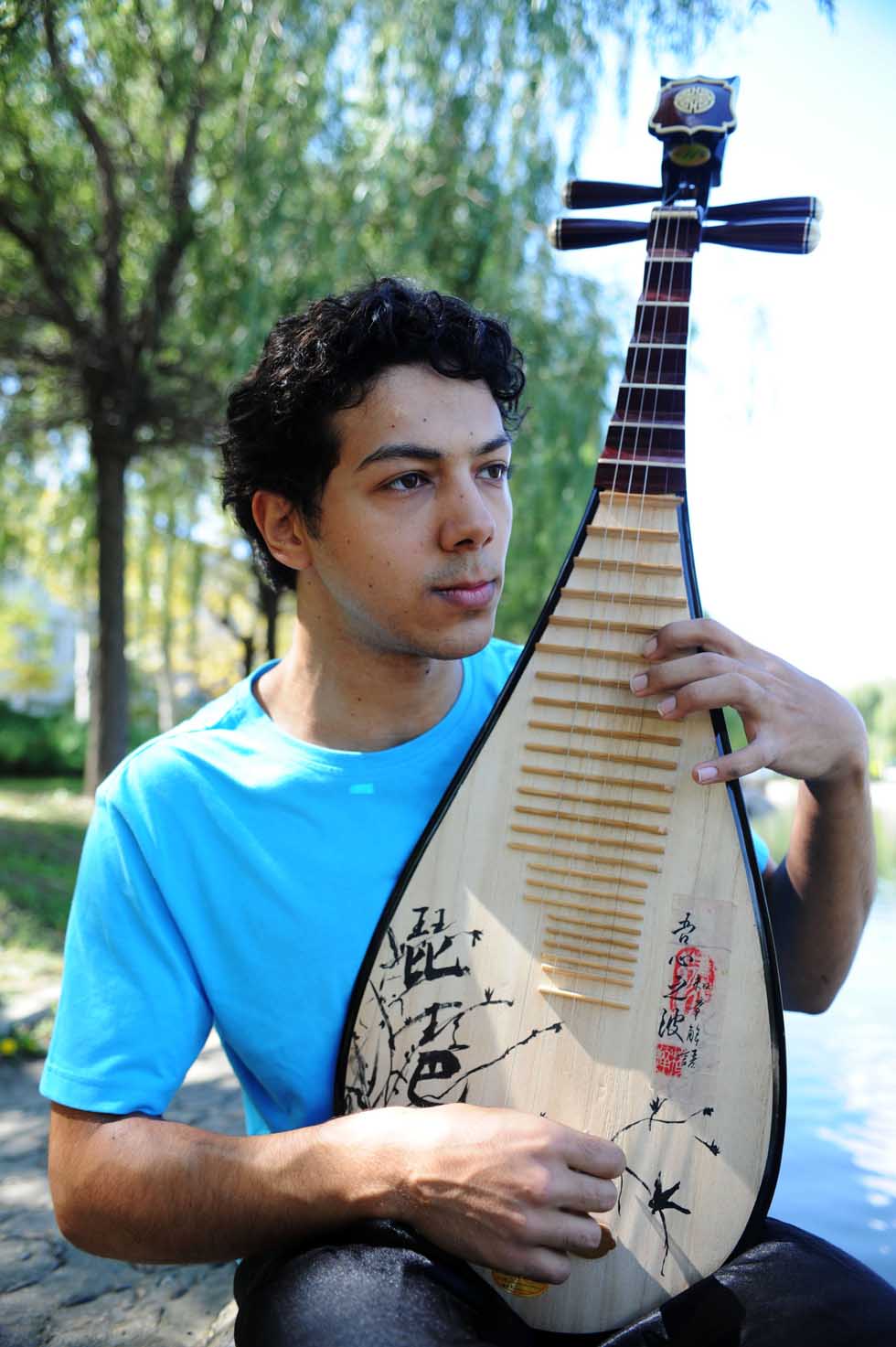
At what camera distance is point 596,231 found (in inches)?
62.9

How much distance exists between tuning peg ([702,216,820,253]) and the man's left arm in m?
0.55

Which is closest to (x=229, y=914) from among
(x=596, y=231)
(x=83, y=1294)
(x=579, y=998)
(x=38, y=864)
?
(x=579, y=998)

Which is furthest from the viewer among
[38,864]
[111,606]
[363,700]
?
[111,606]

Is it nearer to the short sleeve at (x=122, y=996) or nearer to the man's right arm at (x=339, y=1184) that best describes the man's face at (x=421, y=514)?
the short sleeve at (x=122, y=996)

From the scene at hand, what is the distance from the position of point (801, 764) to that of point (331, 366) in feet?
2.79

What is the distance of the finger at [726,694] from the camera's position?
1321 millimetres

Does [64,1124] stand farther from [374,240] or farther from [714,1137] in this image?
[374,240]

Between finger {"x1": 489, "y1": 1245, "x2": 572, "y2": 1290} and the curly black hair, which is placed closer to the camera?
finger {"x1": 489, "y1": 1245, "x2": 572, "y2": 1290}

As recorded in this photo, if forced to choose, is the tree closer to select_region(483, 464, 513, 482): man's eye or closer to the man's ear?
the man's ear

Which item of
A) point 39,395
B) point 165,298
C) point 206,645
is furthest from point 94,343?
point 206,645

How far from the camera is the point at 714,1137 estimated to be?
51.8 inches

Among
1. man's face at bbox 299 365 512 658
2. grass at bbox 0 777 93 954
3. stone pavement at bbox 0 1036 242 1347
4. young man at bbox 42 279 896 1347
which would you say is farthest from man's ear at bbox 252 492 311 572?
grass at bbox 0 777 93 954

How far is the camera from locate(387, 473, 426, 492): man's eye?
155 cm

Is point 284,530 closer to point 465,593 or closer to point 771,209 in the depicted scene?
point 465,593
